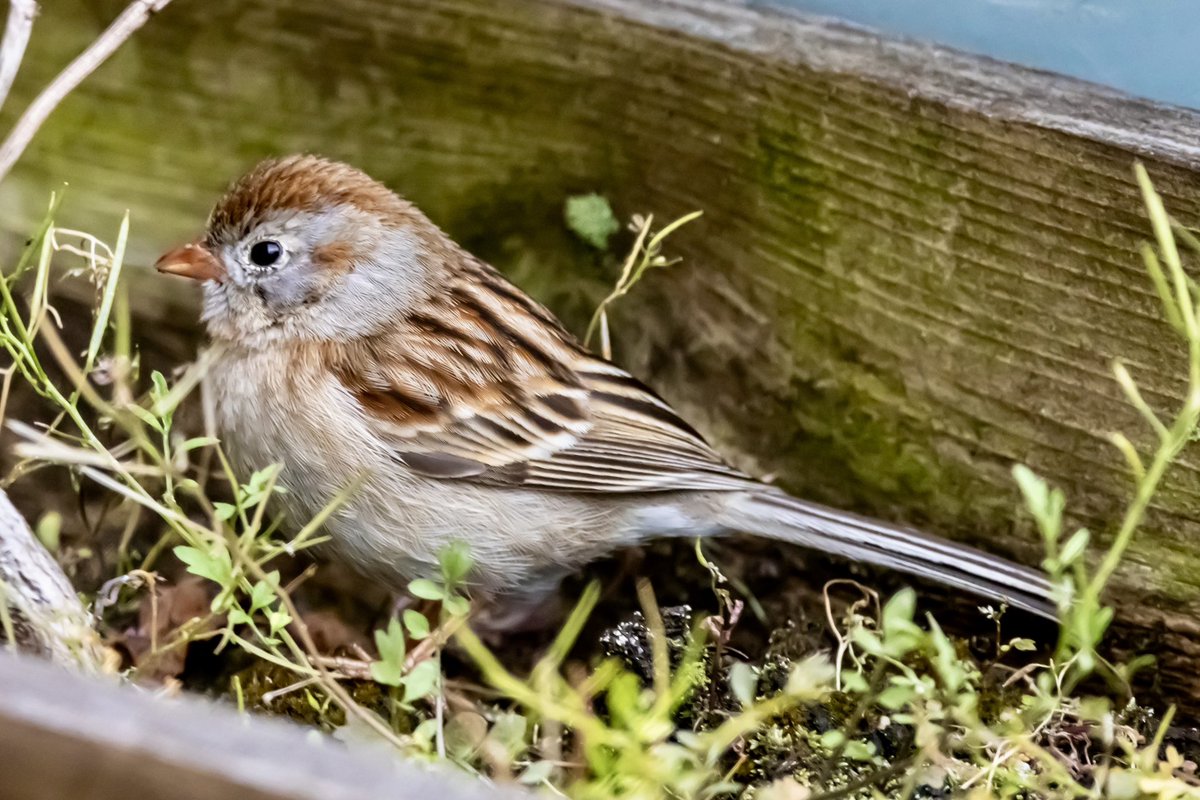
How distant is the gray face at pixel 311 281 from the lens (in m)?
1.92

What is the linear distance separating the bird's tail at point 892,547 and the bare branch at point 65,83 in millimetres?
1097

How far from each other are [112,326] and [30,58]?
679mm

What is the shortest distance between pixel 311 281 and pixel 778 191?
77 cm

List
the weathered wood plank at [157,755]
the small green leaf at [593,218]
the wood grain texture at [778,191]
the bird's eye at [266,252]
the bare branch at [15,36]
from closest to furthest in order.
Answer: the weathered wood plank at [157,755]
the bare branch at [15,36]
the wood grain texture at [778,191]
the bird's eye at [266,252]
the small green leaf at [593,218]

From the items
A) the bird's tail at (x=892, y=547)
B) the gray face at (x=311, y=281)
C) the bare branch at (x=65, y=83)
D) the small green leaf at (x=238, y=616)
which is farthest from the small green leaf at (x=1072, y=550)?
the bare branch at (x=65, y=83)

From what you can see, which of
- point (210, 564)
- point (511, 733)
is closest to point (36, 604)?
point (210, 564)

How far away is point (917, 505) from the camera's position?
72.9 inches

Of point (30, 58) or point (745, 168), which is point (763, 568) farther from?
point (30, 58)

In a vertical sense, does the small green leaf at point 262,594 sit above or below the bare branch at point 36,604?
above

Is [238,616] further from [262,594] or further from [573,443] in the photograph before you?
[573,443]

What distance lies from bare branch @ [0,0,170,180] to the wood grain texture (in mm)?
646

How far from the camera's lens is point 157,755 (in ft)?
2.67

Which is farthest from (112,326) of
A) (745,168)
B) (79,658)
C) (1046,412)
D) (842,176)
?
(1046,412)

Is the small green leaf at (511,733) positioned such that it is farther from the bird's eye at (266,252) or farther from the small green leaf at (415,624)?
the bird's eye at (266,252)
